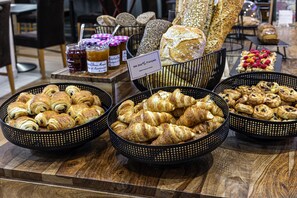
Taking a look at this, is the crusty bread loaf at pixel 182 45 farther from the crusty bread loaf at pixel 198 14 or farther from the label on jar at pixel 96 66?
the label on jar at pixel 96 66

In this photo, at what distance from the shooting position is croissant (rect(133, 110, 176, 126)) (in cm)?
106

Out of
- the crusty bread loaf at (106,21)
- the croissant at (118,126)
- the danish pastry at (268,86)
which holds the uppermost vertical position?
the crusty bread loaf at (106,21)

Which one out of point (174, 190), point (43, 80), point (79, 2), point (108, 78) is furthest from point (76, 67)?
point (79, 2)

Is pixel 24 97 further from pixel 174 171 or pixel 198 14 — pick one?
pixel 198 14

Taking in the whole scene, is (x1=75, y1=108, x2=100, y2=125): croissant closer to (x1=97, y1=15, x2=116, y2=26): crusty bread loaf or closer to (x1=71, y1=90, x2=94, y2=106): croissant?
(x1=71, y1=90, x2=94, y2=106): croissant

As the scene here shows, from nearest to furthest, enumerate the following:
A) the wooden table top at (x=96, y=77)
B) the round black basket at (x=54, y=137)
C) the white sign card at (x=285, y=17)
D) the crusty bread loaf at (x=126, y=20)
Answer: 1. the round black basket at (x=54, y=137)
2. the wooden table top at (x=96, y=77)
3. the crusty bread loaf at (x=126, y=20)
4. the white sign card at (x=285, y=17)

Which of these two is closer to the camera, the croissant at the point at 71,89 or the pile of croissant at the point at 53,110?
the pile of croissant at the point at 53,110

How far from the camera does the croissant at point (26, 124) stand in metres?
1.11

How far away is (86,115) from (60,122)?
0.09 metres

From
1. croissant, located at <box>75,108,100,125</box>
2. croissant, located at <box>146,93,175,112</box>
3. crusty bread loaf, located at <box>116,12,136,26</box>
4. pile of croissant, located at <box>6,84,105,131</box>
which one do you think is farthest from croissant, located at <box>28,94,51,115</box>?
crusty bread loaf, located at <box>116,12,136,26</box>

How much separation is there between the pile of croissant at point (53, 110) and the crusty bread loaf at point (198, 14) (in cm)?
51

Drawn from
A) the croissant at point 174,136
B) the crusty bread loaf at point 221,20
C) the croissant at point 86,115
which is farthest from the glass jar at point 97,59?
the croissant at point 174,136

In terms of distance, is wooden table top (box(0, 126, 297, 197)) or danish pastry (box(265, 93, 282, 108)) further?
danish pastry (box(265, 93, 282, 108))

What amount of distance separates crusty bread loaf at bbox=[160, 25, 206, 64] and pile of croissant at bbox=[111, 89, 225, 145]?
277mm
